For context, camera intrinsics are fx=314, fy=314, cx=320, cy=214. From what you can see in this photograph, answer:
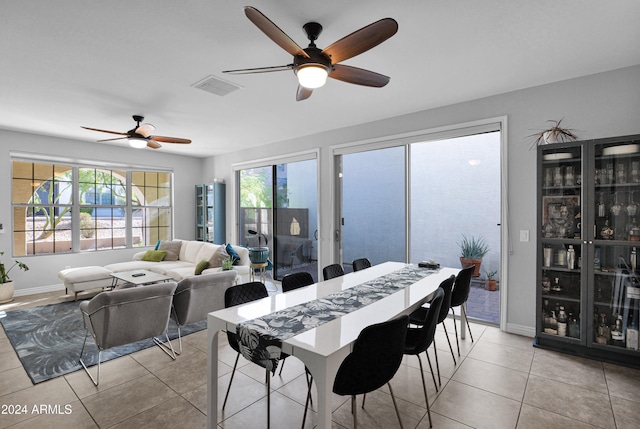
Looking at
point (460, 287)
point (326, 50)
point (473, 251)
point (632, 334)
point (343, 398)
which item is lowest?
point (343, 398)

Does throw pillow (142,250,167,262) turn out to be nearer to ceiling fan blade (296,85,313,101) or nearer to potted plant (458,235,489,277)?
ceiling fan blade (296,85,313,101)

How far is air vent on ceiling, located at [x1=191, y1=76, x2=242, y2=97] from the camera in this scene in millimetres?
3151

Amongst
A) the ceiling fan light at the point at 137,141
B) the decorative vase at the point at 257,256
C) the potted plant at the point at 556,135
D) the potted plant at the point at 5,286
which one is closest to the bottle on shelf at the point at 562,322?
the potted plant at the point at 556,135

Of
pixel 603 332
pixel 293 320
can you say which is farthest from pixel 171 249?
pixel 603 332

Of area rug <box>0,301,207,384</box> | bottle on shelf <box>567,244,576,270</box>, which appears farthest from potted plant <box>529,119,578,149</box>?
area rug <box>0,301,207,384</box>

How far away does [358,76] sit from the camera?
2.35 metres

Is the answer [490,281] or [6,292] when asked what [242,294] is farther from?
[6,292]

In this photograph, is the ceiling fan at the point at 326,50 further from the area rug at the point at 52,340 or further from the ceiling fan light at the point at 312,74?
the area rug at the point at 52,340

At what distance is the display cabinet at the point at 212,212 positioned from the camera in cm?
692

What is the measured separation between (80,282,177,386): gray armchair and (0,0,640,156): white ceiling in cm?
201

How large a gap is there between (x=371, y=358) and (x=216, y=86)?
3.01 metres

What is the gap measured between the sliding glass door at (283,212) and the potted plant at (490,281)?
2571mm

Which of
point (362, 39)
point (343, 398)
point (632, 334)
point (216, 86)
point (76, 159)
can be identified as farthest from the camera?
point (76, 159)

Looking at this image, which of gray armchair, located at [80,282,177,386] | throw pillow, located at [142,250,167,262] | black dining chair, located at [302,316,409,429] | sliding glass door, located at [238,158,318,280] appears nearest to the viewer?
black dining chair, located at [302,316,409,429]
